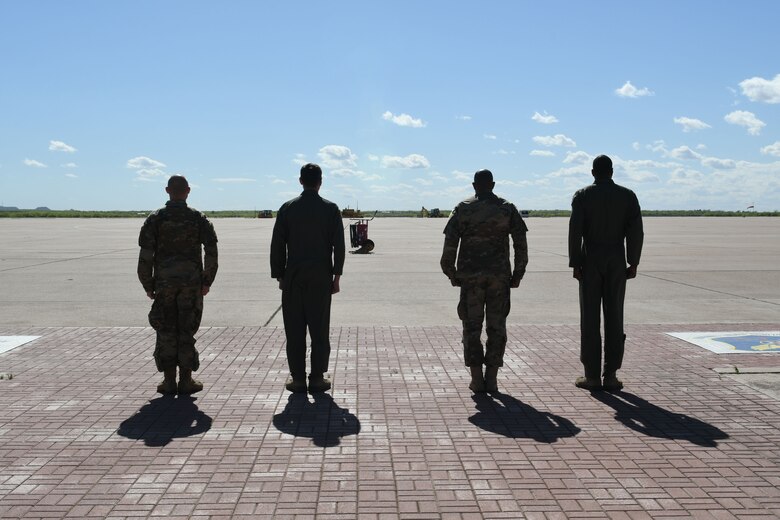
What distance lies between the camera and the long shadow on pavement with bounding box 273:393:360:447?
4750mm

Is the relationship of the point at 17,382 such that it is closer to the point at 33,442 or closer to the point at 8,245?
the point at 33,442

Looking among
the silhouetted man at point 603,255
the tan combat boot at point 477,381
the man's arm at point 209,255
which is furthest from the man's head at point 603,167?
the man's arm at point 209,255

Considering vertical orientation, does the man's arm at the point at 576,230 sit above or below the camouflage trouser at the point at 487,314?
above

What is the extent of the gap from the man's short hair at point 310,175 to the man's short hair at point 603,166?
8.05 feet

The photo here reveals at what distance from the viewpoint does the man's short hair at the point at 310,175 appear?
5988 mm

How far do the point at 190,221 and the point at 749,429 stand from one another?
464 centimetres

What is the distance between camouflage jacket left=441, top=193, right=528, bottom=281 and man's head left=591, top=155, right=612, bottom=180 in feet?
2.73

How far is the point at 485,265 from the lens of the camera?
5875 millimetres

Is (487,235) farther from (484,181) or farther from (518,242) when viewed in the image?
(484,181)

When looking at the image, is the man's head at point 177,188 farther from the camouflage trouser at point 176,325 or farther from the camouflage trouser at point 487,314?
the camouflage trouser at point 487,314

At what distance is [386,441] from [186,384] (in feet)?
6.97

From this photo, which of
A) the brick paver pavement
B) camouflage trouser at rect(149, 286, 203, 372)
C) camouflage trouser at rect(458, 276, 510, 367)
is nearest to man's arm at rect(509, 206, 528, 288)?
camouflage trouser at rect(458, 276, 510, 367)

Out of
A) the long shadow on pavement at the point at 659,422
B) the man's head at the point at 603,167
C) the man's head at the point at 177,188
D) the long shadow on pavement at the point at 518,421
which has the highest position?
the man's head at the point at 603,167

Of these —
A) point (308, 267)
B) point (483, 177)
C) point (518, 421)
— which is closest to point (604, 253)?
point (483, 177)
